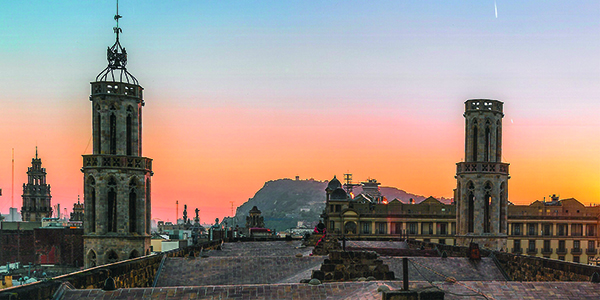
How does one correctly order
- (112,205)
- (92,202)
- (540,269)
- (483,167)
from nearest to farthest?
(540,269), (92,202), (112,205), (483,167)

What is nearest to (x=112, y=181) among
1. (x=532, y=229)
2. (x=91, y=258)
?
(x=91, y=258)

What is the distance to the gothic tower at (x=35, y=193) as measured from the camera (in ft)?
382

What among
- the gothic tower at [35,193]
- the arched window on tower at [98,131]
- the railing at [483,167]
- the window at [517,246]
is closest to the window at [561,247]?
the window at [517,246]

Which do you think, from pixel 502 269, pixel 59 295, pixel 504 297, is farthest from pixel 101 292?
pixel 502 269

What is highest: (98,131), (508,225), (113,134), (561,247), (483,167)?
(98,131)

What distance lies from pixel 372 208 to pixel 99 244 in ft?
193

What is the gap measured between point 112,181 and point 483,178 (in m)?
34.0

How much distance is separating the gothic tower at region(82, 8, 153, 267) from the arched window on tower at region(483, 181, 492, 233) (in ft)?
105

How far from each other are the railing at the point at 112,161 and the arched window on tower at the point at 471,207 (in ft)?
102

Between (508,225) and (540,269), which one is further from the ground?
(540,269)

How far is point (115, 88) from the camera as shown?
42688mm

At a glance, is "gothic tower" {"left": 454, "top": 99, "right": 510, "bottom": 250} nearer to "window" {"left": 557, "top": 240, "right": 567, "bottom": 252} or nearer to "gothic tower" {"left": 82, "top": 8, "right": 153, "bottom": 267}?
"gothic tower" {"left": 82, "top": 8, "right": 153, "bottom": 267}

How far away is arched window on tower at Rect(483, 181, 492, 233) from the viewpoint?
171 ft

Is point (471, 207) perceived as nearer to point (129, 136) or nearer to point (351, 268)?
point (351, 268)
